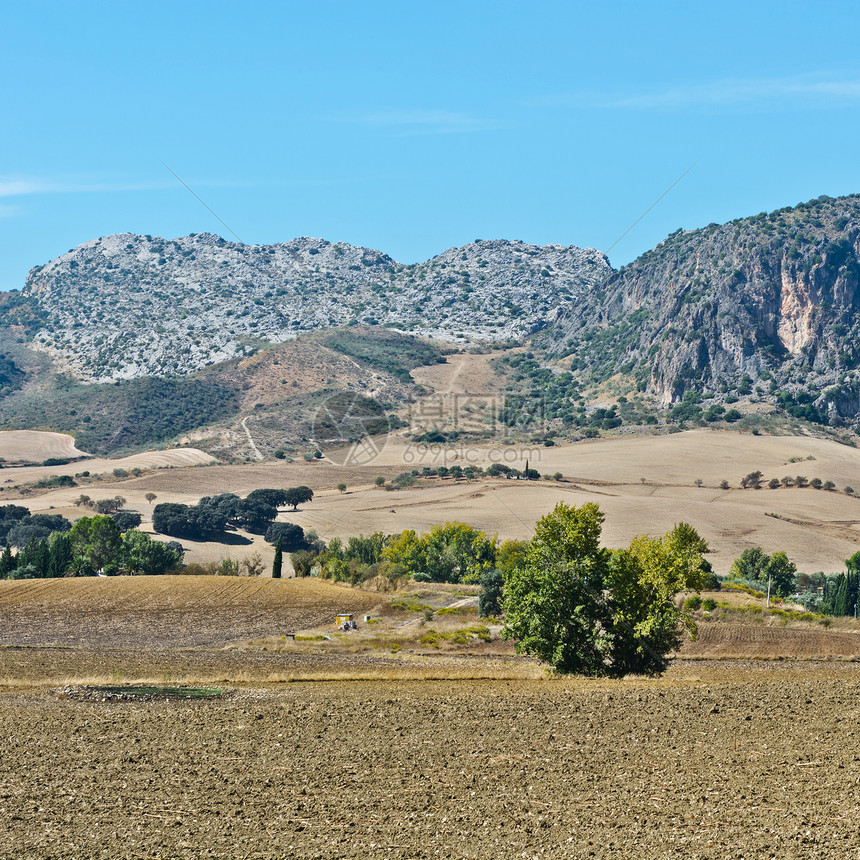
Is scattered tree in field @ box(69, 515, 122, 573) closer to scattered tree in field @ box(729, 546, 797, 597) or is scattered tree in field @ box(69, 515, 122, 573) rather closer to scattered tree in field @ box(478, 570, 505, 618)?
scattered tree in field @ box(478, 570, 505, 618)

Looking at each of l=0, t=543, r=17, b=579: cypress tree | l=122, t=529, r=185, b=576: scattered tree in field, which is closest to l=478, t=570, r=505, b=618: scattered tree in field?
l=122, t=529, r=185, b=576: scattered tree in field

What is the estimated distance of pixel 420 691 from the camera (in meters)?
31.2

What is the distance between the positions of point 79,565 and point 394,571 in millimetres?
27730

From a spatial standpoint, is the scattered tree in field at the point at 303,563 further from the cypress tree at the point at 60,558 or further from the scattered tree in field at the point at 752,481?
the scattered tree in field at the point at 752,481

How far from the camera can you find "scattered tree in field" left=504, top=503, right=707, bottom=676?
34.0 metres

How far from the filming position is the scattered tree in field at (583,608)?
34.0m

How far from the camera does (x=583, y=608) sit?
3381cm

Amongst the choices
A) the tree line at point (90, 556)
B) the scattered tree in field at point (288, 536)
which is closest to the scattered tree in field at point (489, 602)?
the tree line at point (90, 556)

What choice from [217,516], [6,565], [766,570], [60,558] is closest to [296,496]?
[217,516]

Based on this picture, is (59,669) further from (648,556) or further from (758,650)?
(758,650)

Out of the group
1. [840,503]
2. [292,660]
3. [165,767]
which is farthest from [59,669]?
[840,503]

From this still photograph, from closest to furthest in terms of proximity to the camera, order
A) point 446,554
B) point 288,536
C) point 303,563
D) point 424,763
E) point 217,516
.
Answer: point 424,763
point 303,563
point 446,554
point 288,536
point 217,516

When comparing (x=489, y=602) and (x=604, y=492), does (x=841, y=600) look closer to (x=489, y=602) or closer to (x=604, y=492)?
(x=489, y=602)

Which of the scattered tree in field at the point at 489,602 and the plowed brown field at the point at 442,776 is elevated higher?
the plowed brown field at the point at 442,776
